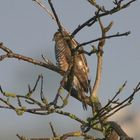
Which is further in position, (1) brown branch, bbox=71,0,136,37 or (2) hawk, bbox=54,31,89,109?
(2) hawk, bbox=54,31,89,109

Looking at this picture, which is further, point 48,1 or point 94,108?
point 94,108

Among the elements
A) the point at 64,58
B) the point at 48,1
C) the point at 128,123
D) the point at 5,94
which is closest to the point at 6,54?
the point at 5,94

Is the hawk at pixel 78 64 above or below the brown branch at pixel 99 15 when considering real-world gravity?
above

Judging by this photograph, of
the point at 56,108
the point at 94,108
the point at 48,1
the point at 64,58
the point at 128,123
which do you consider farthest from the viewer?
the point at 128,123

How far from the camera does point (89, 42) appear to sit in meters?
6.28

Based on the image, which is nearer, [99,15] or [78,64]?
[99,15]

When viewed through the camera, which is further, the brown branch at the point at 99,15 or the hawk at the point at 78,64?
the hawk at the point at 78,64

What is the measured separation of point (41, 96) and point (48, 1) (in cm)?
95

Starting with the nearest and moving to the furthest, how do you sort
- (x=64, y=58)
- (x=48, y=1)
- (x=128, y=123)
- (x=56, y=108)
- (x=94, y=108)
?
(x=48, y=1)
(x=56, y=108)
(x=94, y=108)
(x=64, y=58)
(x=128, y=123)

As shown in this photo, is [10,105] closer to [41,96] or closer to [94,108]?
[41,96]

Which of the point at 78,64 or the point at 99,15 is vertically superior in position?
the point at 78,64

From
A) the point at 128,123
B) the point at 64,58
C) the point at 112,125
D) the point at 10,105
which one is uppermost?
the point at 128,123

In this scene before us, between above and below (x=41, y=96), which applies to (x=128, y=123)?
above

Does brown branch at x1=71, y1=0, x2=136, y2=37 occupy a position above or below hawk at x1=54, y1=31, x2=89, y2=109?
below
